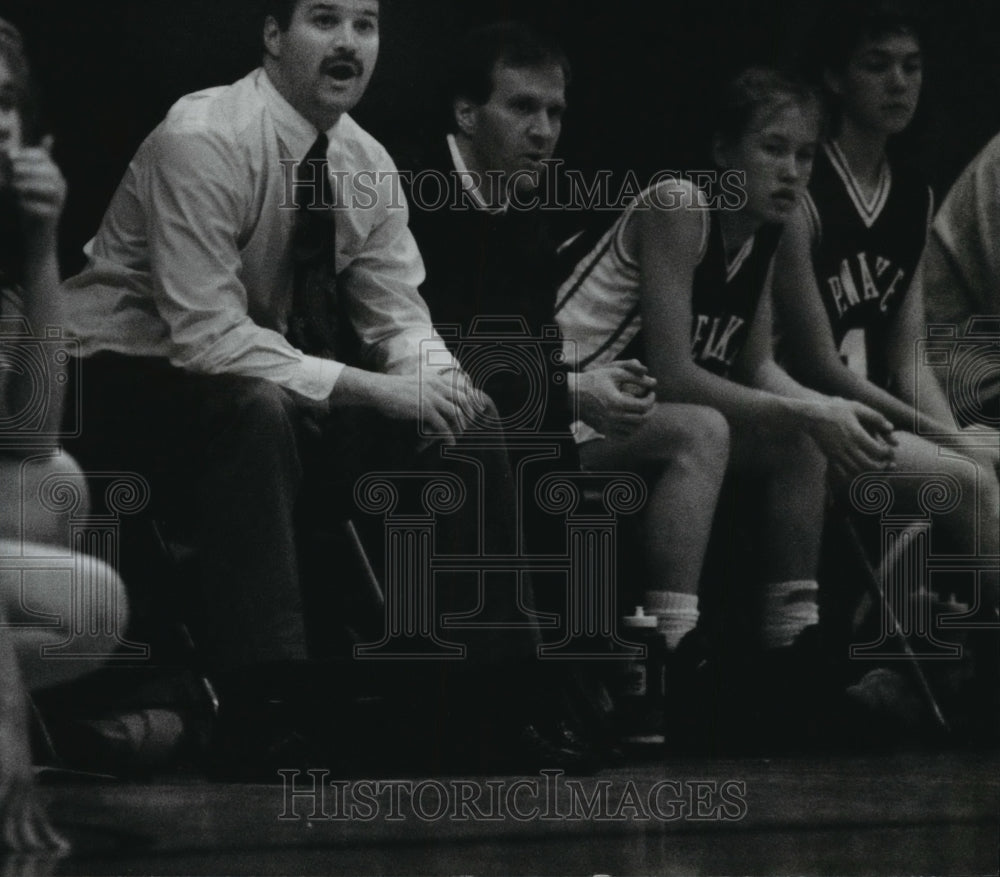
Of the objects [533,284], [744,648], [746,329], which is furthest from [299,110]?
[744,648]

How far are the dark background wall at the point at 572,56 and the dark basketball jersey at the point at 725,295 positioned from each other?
0.32 metres

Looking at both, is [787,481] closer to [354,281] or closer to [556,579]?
[556,579]

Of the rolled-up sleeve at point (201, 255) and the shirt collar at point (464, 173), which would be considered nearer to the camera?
the rolled-up sleeve at point (201, 255)

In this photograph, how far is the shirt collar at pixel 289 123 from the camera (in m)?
5.21

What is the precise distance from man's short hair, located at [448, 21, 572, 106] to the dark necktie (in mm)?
434

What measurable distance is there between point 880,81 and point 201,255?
2136 mm

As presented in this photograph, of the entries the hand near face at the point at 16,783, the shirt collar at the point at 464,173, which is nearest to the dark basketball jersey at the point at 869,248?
the shirt collar at the point at 464,173

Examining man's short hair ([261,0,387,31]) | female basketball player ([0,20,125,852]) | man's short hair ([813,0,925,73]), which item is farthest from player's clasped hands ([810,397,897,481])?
female basketball player ([0,20,125,852])

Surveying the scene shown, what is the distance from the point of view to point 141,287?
5133 mm

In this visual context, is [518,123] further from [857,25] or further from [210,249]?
[857,25]

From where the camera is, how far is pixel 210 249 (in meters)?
5.14

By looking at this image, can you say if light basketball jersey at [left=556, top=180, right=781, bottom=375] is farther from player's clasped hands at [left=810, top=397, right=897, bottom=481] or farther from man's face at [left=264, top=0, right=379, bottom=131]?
man's face at [left=264, top=0, right=379, bottom=131]

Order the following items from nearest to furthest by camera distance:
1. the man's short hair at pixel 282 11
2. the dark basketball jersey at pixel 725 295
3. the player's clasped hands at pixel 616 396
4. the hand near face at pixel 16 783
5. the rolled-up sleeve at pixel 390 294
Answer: the hand near face at pixel 16 783, the man's short hair at pixel 282 11, the rolled-up sleeve at pixel 390 294, the player's clasped hands at pixel 616 396, the dark basketball jersey at pixel 725 295
